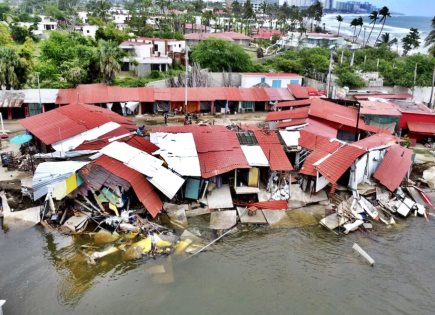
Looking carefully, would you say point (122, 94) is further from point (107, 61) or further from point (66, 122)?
point (66, 122)

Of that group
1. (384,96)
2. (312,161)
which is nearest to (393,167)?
(312,161)

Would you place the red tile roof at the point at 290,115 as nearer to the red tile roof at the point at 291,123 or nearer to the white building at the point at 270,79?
the red tile roof at the point at 291,123

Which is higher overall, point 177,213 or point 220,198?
point 220,198

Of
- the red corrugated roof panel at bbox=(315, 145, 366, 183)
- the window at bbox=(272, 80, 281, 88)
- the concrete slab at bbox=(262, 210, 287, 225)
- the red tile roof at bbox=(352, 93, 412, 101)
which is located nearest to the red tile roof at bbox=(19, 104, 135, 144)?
the concrete slab at bbox=(262, 210, 287, 225)

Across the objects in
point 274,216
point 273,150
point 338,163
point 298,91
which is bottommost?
point 274,216

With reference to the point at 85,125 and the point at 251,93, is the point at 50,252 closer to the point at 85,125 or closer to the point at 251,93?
the point at 85,125

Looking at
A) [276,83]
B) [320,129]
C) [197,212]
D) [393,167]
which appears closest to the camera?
[197,212]

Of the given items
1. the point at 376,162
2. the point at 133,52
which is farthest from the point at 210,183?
the point at 133,52

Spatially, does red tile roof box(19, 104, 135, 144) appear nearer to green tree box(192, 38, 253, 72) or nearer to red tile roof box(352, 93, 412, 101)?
red tile roof box(352, 93, 412, 101)

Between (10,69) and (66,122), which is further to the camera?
(10,69)
